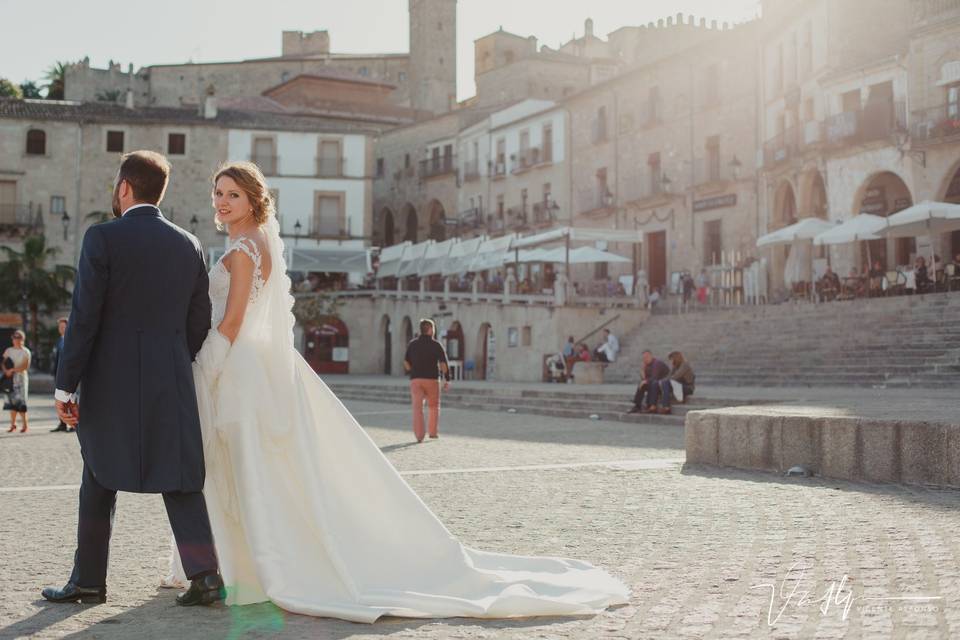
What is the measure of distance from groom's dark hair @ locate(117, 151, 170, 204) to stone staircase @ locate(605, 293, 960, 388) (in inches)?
669

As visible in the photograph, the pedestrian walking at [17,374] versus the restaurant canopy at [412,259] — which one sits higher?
the restaurant canopy at [412,259]

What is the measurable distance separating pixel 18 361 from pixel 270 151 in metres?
38.9

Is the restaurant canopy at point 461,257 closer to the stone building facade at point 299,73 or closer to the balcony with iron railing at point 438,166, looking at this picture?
the balcony with iron railing at point 438,166

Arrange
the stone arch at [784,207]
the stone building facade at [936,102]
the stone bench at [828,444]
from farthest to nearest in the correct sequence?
1. the stone arch at [784,207]
2. the stone building facade at [936,102]
3. the stone bench at [828,444]

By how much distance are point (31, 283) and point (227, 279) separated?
145ft

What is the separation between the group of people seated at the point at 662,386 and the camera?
1814 cm

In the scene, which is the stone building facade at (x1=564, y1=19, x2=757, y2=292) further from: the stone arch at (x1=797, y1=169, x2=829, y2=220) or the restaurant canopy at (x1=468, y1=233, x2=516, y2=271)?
the restaurant canopy at (x1=468, y1=233, x2=516, y2=271)

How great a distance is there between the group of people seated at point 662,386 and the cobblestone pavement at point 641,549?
681 cm

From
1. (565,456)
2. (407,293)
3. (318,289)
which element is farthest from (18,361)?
(318,289)

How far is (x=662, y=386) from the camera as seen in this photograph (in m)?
18.2

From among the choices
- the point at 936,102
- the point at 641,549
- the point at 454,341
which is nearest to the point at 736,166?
the point at 936,102

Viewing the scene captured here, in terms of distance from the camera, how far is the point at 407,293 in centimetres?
4447

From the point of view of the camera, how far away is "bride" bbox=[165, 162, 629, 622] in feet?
15.0

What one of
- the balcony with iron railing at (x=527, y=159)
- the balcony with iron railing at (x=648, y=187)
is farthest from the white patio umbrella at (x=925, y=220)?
the balcony with iron railing at (x=527, y=159)
